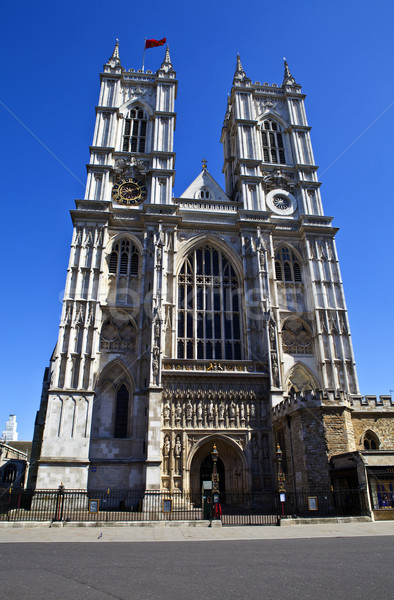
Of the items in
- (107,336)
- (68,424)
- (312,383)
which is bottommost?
(68,424)

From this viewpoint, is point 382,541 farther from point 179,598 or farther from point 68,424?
point 68,424

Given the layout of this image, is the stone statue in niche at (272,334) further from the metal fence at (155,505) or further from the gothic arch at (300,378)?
the metal fence at (155,505)

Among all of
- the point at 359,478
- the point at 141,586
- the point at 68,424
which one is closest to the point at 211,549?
the point at 141,586

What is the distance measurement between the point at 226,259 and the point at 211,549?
2361cm

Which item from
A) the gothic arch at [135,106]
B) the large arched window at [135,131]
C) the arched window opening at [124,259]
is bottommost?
the arched window opening at [124,259]

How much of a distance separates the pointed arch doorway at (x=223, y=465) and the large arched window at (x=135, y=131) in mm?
23839

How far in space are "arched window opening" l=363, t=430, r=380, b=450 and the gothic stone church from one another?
10.5 inches

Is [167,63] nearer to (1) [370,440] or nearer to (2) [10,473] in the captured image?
(1) [370,440]

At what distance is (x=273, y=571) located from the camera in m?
7.16

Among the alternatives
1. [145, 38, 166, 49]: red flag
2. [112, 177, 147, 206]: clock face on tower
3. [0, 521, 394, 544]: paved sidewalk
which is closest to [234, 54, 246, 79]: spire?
[145, 38, 166, 49]: red flag

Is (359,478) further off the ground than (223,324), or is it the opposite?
(223,324)

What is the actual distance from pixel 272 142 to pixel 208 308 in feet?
57.4

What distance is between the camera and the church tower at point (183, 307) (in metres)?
24.4

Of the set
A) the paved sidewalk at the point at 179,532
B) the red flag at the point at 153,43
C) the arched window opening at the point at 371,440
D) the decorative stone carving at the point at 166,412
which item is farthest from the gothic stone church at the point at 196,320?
the paved sidewalk at the point at 179,532
